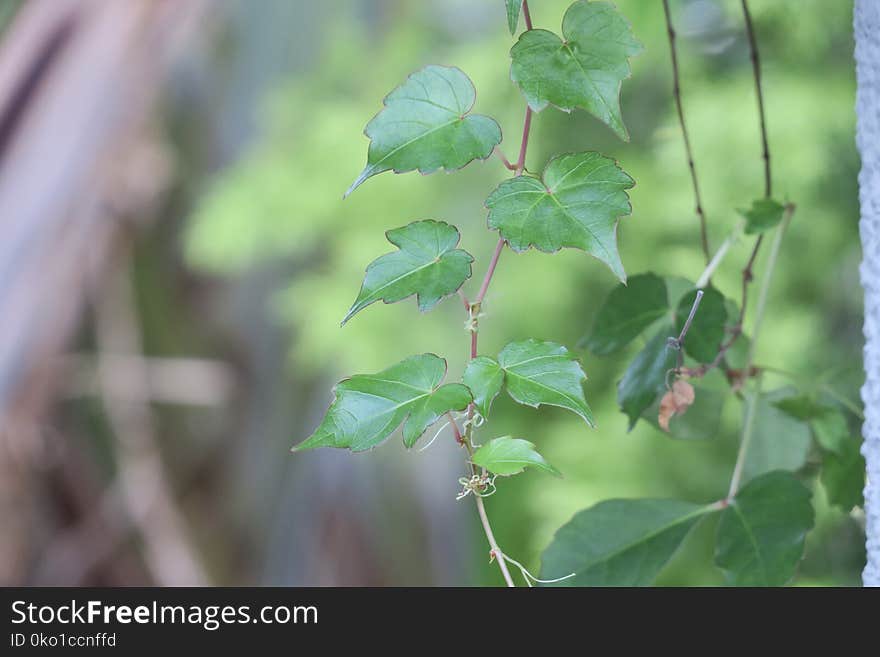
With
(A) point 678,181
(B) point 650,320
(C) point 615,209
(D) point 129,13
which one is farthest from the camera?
(D) point 129,13

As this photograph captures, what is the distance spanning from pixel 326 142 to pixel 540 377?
40.3 inches

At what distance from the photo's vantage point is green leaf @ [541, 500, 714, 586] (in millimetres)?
365

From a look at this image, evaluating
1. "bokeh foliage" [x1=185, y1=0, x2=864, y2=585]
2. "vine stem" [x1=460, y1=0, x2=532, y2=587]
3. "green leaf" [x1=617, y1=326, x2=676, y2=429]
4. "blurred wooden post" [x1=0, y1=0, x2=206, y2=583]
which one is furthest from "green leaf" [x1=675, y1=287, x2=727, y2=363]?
"blurred wooden post" [x1=0, y1=0, x2=206, y2=583]

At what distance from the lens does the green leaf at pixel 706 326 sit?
379mm

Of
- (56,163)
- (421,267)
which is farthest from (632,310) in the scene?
(56,163)

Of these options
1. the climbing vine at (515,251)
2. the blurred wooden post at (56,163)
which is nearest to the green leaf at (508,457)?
the climbing vine at (515,251)

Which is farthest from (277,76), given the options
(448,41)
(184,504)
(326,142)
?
(184,504)

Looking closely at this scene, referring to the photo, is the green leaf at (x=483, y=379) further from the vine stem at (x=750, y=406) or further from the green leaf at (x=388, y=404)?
the vine stem at (x=750, y=406)

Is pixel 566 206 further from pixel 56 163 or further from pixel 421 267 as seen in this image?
pixel 56 163

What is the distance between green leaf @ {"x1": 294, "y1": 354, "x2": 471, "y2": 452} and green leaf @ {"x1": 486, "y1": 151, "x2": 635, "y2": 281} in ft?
0.18

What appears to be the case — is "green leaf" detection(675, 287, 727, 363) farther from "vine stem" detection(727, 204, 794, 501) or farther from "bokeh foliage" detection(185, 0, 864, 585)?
"bokeh foliage" detection(185, 0, 864, 585)

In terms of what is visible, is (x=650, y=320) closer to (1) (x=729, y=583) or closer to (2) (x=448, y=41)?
(1) (x=729, y=583)

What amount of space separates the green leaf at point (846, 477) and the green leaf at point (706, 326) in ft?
0.28
